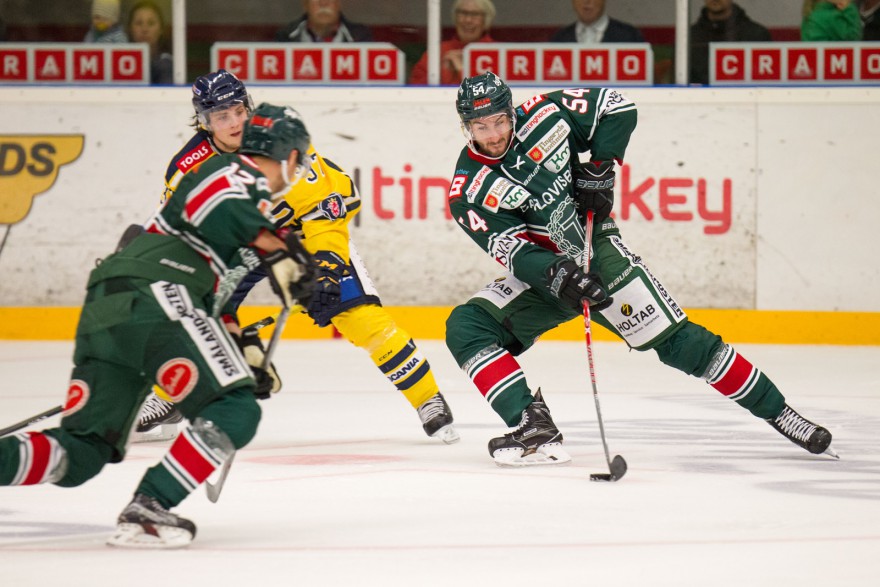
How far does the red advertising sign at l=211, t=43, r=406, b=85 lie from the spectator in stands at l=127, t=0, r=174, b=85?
0.81 feet

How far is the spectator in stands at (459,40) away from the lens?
8234 mm

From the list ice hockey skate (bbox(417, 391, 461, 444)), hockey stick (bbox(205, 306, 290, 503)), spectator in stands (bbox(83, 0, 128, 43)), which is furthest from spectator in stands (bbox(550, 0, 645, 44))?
hockey stick (bbox(205, 306, 290, 503))

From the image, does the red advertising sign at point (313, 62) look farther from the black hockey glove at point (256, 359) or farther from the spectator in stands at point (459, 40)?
the black hockey glove at point (256, 359)

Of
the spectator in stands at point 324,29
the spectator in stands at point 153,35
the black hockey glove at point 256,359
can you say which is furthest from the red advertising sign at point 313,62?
the black hockey glove at point 256,359

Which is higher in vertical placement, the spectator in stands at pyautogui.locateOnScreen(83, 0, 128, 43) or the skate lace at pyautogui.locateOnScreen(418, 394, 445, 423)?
the spectator in stands at pyautogui.locateOnScreen(83, 0, 128, 43)

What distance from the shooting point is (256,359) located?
3.99m

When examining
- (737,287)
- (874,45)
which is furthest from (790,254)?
(874,45)

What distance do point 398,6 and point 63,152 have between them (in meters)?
1.94

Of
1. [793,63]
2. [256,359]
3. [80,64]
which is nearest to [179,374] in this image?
[256,359]

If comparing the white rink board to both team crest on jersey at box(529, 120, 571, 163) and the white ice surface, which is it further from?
team crest on jersey at box(529, 120, 571, 163)

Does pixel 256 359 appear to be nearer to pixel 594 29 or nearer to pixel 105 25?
pixel 594 29

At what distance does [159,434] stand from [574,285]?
1530 mm

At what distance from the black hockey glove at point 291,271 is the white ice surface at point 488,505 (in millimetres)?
539

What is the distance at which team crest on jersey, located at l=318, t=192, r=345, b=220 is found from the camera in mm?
4988
